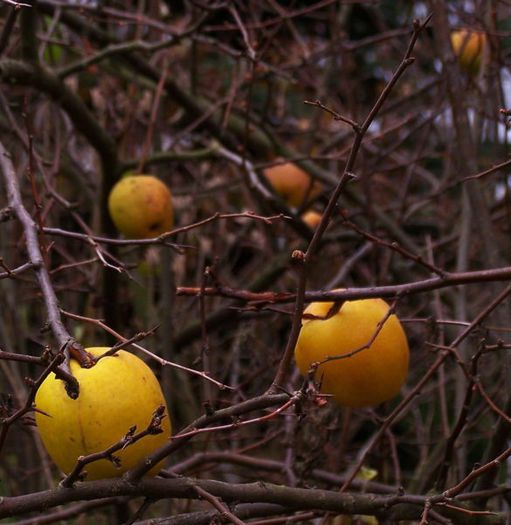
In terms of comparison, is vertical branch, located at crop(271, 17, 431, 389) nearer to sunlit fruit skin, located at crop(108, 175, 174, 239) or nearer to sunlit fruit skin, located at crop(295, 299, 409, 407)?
sunlit fruit skin, located at crop(295, 299, 409, 407)

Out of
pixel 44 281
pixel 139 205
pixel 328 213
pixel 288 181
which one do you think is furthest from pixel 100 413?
pixel 288 181

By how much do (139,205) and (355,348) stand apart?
3.76 ft

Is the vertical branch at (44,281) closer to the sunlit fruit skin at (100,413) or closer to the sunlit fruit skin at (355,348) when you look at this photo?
the sunlit fruit skin at (100,413)

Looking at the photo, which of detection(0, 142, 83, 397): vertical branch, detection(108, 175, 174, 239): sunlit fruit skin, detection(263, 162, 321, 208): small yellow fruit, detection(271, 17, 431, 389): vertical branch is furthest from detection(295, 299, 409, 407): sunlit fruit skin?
detection(263, 162, 321, 208): small yellow fruit

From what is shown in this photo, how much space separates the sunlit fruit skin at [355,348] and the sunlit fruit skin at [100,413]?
41 cm

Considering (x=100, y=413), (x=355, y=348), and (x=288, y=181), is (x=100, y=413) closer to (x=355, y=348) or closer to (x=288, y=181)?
(x=355, y=348)

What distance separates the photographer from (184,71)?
4.53 metres

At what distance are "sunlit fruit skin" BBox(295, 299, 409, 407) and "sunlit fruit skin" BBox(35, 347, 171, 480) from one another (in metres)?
0.41

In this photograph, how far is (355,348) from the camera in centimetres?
164

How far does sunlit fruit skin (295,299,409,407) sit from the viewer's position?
164 cm

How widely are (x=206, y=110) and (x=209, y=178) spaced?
5.28 ft

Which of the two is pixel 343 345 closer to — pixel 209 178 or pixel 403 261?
pixel 403 261

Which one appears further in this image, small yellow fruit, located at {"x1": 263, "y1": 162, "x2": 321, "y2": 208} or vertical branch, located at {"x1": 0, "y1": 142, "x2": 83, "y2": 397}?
small yellow fruit, located at {"x1": 263, "y1": 162, "x2": 321, "y2": 208}

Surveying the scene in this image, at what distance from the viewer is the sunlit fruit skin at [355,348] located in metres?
1.64
